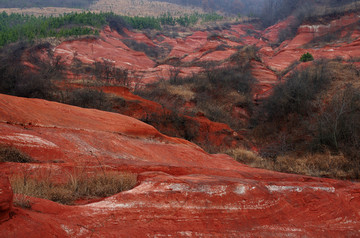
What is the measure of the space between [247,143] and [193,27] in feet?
173

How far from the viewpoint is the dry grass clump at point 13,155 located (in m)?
4.34

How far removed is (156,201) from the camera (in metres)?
3.05

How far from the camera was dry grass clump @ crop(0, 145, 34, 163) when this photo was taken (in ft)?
14.2

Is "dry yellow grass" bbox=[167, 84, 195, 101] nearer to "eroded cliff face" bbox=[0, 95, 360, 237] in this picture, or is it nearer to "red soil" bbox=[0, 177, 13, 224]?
"eroded cliff face" bbox=[0, 95, 360, 237]

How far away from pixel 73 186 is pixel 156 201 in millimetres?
1255

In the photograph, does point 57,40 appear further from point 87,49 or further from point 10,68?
point 10,68

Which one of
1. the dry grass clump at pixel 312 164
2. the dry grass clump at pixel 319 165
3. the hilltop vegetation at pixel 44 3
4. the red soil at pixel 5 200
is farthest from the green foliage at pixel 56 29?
the hilltop vegetation at pixel 44 3

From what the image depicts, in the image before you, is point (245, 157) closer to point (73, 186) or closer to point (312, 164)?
point (312, 164)

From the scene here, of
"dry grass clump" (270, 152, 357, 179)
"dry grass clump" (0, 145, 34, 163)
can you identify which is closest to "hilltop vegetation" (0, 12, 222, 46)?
"dry grass clump" (0, 145, 34, 163)

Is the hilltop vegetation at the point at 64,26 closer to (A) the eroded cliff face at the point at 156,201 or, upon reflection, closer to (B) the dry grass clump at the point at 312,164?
(A) the eroded cliff face at the point at 156,201

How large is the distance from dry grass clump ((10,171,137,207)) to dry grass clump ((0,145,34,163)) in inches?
29.6

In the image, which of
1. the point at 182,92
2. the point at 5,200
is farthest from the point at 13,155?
the point at 182,92

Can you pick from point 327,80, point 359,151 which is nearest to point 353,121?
point 359,151

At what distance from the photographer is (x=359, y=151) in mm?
9062
